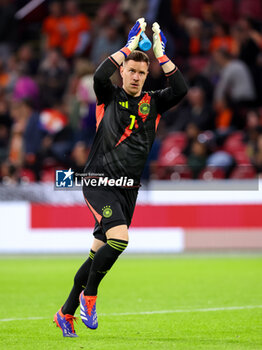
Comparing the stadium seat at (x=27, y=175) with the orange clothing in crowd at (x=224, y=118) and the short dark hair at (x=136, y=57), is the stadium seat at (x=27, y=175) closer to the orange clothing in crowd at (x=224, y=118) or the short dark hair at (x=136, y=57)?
the orange clothing in crowd at (x=224, y=118)

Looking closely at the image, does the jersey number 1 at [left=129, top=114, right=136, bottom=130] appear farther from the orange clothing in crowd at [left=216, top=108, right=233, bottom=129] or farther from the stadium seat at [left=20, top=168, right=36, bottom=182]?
the orange clothing in crowd at [left=216, top=108, right=233, bottom=129]

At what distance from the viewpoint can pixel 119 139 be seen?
6.86 meters

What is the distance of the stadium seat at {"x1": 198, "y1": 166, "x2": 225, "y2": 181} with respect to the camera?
15234 millimetres

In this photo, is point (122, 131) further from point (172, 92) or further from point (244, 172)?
point (244, 172)

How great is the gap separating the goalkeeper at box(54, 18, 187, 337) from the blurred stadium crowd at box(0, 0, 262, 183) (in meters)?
7.88

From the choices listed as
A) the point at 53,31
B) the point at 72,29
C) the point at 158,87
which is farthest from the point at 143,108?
the point at 53,31

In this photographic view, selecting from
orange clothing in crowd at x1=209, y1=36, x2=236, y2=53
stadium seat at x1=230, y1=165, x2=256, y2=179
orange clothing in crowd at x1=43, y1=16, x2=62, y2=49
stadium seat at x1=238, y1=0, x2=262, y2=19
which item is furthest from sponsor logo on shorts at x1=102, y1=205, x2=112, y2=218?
orange clothing in crowd at x1=43, y1=16, x2=62, y2=49

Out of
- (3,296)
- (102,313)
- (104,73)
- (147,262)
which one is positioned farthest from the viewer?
(147,262)

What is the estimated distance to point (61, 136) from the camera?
17859 mm

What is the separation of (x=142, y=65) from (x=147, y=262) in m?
7.81

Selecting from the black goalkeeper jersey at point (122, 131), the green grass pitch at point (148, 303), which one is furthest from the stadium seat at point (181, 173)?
the black goalkeeper jersey at point (122, 131)

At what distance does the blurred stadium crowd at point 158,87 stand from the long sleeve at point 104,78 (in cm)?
795

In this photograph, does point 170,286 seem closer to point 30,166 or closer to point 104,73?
point 104,73

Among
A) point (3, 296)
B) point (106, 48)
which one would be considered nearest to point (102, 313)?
point (3, 296)
